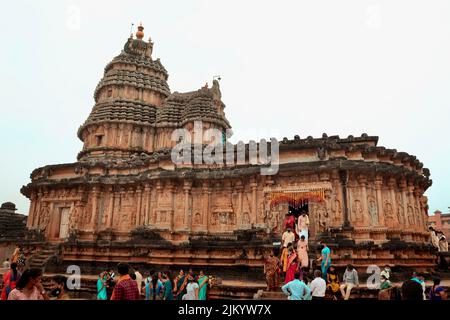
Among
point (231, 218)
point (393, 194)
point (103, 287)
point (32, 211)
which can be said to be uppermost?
point (393, 194)

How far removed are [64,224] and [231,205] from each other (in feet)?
43.4

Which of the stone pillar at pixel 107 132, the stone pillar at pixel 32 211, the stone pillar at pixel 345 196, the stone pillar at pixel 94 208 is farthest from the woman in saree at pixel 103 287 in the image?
the stone pillar at pixel 107 132

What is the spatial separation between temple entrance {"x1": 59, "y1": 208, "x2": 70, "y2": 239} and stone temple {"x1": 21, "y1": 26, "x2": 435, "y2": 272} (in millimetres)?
75

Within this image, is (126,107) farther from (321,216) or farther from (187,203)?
(321,216)

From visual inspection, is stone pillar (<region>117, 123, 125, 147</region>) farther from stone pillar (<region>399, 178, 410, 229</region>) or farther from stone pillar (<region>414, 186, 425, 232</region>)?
stone pillar (<region>414, 186, 425, 232</region>)

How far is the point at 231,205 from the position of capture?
21688mm

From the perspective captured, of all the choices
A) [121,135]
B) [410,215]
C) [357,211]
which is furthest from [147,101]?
[410,215]

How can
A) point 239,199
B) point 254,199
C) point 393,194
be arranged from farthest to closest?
point 239,199 < point 254,199 < point 393,194

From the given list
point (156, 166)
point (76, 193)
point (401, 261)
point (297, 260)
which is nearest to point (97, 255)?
point (76, 193)

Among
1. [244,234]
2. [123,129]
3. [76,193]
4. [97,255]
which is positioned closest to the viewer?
[244,234]

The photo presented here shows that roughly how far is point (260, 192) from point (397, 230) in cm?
778

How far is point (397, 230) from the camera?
18.8 metres

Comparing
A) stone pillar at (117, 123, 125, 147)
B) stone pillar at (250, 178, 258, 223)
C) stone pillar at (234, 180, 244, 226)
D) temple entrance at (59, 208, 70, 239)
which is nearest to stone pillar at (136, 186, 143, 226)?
temple entrance at (59, 208, 70, 239)
